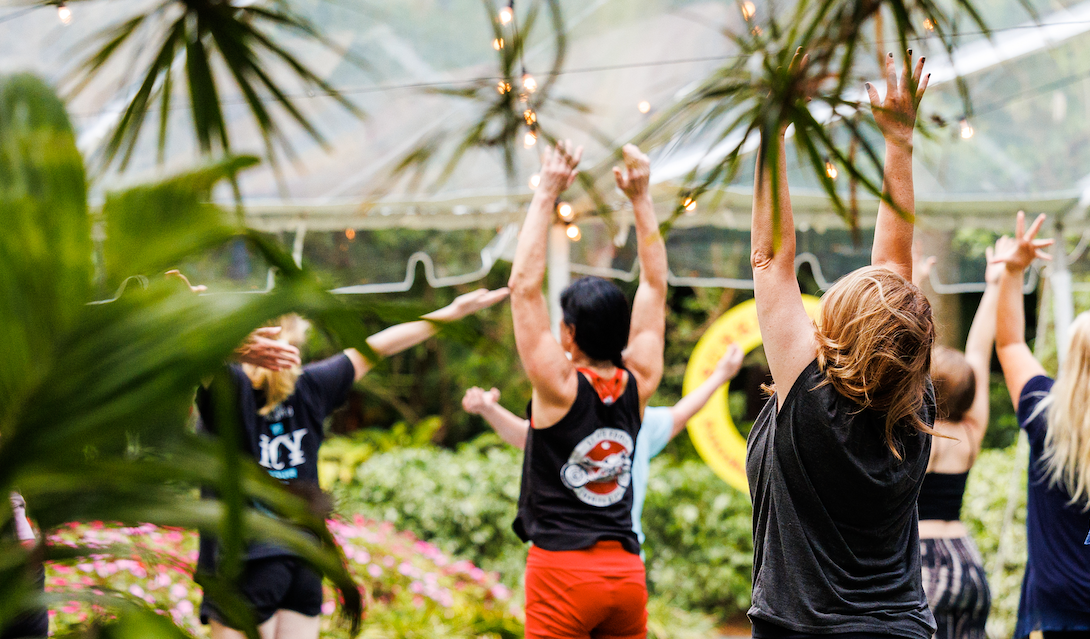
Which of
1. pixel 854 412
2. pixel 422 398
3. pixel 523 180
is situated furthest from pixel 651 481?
pixel 854 412

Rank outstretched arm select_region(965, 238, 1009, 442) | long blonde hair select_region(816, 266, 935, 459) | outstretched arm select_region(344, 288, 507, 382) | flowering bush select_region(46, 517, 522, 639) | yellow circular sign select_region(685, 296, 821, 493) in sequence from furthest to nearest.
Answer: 1. yellow circular sign select_region(685, 296, 821, 493)
2. flowering bush select_region(46, 517, 522, 639)
3. outstretched arm select_region(965, 238, 1009, 442)
4. outstretched arm select_region(344, 288, 507, 382)
5. long blonde hair select_region(816, 266, 935, 459)

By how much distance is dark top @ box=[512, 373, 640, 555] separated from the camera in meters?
1.91

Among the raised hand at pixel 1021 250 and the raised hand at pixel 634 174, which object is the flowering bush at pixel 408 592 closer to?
the raised hand at pixel 634 174

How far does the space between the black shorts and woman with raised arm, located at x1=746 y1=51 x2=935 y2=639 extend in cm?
127

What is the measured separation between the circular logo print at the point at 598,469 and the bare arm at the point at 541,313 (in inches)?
4.4

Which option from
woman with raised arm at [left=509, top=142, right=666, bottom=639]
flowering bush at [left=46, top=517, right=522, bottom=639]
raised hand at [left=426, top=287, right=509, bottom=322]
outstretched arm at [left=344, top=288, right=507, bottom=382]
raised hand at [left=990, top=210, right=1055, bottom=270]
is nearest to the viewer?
woman with raised arm at [left=509, top=142, right=666, bottom=639]

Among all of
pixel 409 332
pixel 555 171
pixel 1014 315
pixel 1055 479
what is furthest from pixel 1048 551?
pixel 409 332

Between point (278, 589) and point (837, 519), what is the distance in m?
1.47

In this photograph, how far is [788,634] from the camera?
132 cm

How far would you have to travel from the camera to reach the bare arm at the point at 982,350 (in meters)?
2.37

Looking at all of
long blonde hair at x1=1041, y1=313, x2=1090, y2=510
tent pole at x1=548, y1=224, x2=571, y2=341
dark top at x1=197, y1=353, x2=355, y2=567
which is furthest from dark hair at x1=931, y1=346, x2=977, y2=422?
tent pole at x1=548, y1=224, x2=571, y2=341

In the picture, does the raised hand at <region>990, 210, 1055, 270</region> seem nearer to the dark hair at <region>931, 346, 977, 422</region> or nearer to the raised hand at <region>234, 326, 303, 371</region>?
the dark hair at <region>931, 346, 977, 422</region>

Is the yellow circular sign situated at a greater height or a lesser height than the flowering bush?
greater

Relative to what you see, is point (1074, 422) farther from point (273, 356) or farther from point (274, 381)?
point (274, 381)
